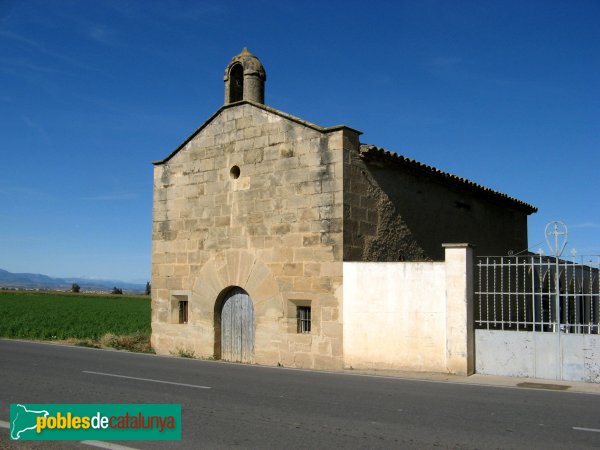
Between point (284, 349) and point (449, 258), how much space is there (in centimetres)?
449

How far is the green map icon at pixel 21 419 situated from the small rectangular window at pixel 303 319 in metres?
7.02

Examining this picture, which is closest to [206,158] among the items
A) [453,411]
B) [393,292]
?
[393,292]

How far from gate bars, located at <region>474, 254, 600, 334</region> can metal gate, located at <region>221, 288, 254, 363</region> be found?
17.8 ft

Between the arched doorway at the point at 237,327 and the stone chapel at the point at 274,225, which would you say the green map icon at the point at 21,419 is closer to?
the stone chapel at the point at 274,225

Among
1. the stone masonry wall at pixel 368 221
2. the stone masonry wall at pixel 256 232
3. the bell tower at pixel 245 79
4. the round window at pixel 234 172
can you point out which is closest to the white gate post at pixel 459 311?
the stone masonry wall at pixel 368 221

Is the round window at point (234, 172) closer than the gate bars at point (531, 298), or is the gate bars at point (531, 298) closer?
the gate bars at point (531, 298)

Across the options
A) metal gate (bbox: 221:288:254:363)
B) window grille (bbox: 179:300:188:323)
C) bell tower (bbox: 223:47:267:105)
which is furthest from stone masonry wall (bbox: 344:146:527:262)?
window grille (bbox: 179:300:188:323)

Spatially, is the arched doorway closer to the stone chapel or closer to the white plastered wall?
the stone chapel

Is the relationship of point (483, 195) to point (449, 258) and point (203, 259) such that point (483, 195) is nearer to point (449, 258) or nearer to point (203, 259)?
point (449, 258)

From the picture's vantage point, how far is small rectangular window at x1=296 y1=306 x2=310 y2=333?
44.7ft

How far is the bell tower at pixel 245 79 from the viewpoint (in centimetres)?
1574

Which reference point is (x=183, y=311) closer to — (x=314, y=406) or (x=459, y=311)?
(x=459, y=311)

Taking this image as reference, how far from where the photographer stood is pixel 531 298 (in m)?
19.0

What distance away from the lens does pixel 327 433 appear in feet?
20.6
